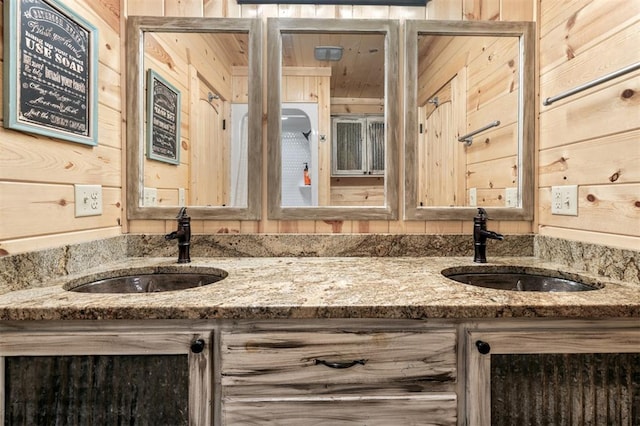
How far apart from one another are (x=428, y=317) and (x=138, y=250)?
1.21 m

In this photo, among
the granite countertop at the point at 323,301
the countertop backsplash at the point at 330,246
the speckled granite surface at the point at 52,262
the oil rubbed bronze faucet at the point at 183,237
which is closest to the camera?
the granite countertop at the point at 323,301

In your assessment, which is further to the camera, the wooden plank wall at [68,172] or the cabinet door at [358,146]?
the cabinet door at [358,146]

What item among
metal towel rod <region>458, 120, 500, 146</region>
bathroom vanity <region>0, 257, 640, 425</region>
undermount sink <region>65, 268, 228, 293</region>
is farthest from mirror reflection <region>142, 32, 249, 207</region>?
metal towel rod <region>458, 120, 500, 146</region>

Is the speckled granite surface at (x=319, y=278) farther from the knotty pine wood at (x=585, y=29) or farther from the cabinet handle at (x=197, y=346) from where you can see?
the knotty pine wood at (x=585, y=29)

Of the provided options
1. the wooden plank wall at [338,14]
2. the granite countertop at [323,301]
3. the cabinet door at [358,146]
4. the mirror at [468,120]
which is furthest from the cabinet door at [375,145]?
the granite countertop at [323,301]

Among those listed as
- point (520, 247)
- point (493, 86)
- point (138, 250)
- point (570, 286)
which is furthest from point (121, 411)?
point (493, 86)

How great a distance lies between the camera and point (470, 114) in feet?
5.08

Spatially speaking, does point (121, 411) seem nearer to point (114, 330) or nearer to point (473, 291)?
point (114, 330)

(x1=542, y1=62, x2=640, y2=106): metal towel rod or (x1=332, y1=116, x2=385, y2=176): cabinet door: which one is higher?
(x1=542, y1=62, x2=640, y2=106): metal towel rod

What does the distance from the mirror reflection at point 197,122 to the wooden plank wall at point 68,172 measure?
126 mm

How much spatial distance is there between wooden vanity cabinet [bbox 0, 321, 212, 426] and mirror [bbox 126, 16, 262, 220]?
0.71m

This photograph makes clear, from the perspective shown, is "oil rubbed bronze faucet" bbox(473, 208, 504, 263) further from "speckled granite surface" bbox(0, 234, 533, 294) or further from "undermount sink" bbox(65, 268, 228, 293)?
"undermount sink" bbox(65, 268, 228, 293)

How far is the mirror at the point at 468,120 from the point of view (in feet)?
5.00

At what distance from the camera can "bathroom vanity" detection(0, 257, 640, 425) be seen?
850 millimetres
